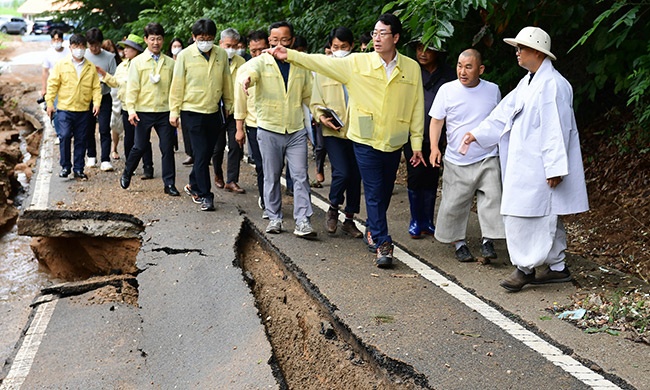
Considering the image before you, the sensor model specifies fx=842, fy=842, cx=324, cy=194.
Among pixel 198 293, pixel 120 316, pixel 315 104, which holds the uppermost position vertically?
pixel 315 104

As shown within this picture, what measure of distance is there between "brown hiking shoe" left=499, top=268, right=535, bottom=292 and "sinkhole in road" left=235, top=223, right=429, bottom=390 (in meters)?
1.40

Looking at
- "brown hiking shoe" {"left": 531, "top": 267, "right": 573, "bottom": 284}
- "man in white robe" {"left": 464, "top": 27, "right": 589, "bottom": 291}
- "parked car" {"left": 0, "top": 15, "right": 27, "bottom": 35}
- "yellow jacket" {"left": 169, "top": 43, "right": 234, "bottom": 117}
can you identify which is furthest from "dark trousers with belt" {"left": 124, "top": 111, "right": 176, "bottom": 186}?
"parked car" {"left": 0, "top": 15, "right": 27, "bottom": 35}

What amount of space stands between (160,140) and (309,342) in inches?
213

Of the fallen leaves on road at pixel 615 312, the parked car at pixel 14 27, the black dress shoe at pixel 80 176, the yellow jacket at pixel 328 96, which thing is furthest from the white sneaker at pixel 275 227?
the parked car at pixel 14 27

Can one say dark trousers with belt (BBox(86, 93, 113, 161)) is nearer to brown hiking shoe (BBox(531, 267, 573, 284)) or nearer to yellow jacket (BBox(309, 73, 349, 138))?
yellow jacket (BBox(309, 73, 349, 138))

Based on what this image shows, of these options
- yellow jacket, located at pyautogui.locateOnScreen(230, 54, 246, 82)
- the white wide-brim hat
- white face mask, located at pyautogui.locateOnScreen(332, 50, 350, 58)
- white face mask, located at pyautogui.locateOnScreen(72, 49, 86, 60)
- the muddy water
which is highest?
the white wide-brim hat

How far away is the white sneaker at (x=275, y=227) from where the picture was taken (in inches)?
336

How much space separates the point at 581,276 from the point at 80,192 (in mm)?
6595

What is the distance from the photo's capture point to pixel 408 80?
7.41 metres

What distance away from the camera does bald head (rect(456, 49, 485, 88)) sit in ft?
23.8

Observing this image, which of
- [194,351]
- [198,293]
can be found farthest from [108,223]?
[194,351]

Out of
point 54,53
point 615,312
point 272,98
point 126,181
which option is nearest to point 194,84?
point 272,98

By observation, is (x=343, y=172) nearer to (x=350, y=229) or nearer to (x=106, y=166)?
(x=350, y=229)

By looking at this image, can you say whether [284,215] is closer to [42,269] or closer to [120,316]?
[120,316]
